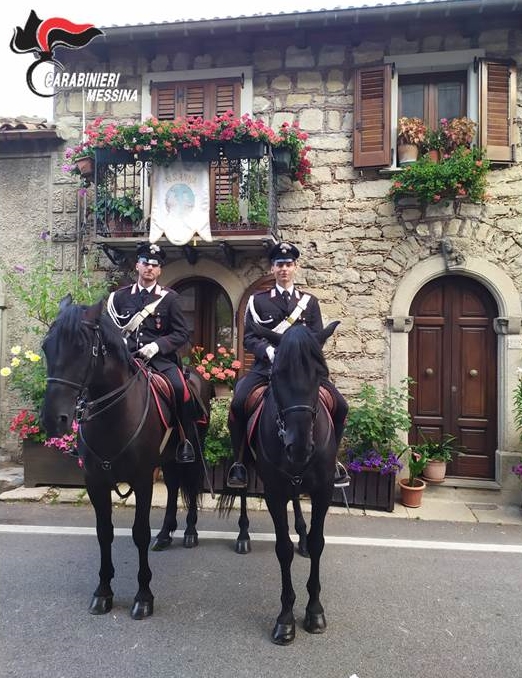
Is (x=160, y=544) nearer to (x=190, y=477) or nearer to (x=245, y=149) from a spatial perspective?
(x=190, y=477)

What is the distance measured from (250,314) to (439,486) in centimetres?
434

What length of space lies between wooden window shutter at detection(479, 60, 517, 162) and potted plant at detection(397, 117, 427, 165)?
82 centimetres

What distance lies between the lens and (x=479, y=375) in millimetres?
6441

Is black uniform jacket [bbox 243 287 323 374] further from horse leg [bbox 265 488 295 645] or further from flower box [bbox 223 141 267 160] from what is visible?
flower box [bbox 223 141 267 160]

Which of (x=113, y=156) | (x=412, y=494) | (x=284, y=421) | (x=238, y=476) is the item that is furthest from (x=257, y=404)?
(x=113, y=156)

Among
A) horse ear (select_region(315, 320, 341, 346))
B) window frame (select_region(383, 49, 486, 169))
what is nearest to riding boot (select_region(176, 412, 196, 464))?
horse ear (select_region(315, 320, 341, 346))

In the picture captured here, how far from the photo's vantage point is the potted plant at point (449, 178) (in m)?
6.03

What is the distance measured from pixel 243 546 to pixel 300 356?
2.59m

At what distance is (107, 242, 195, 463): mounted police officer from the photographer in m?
3.86

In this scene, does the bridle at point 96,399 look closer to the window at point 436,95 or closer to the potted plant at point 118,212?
the potted plant at point 118,212

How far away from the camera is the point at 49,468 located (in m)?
6.21

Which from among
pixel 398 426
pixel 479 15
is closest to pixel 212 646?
pixel 398 426

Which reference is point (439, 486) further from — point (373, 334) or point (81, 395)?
point (81, 395)

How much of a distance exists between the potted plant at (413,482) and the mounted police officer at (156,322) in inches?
130
